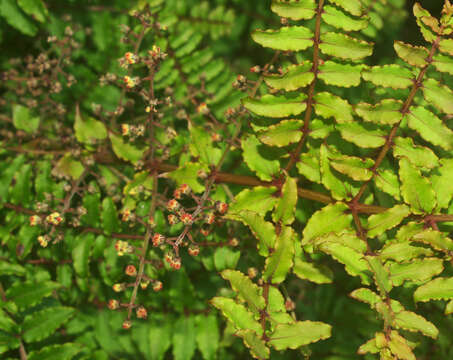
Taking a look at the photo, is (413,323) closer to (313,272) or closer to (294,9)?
(313,272)

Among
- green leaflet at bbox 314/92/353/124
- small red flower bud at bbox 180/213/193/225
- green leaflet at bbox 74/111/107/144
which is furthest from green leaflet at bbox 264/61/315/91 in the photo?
green leaflet at bbox 74/111/107/144

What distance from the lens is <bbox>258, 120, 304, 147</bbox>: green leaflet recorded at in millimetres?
2242

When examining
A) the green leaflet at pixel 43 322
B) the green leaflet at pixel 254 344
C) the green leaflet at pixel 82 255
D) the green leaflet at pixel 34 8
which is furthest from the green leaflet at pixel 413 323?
the green leaflet at pixel 34 8

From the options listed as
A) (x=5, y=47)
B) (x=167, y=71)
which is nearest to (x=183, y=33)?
(x=167, y=71)

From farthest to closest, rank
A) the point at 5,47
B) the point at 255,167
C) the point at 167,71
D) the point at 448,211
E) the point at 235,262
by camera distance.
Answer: the point at 5,47, the point at 167,71, the point at 235,262, the point at 255,167, the point at 448,211

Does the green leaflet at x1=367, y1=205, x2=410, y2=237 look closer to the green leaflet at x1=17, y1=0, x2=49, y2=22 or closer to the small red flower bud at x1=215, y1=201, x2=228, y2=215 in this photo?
the small red flower bud at x1=215, y1=201, x2=228, y2=215

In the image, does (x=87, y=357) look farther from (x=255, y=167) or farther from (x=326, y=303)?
(x=326, y=303)

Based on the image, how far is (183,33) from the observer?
3.04 m

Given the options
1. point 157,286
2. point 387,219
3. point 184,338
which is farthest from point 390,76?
point 184,338

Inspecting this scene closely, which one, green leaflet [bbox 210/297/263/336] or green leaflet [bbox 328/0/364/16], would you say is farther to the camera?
green leaflet [bbox 328/0/364/16]

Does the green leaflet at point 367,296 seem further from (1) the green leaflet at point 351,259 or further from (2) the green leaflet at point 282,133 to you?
(2) the green leaflet at point 282,133

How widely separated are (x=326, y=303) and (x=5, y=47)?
3.26m

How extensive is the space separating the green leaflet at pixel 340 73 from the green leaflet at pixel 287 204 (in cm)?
53

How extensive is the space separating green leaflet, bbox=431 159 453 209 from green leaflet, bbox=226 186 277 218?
82 cm
